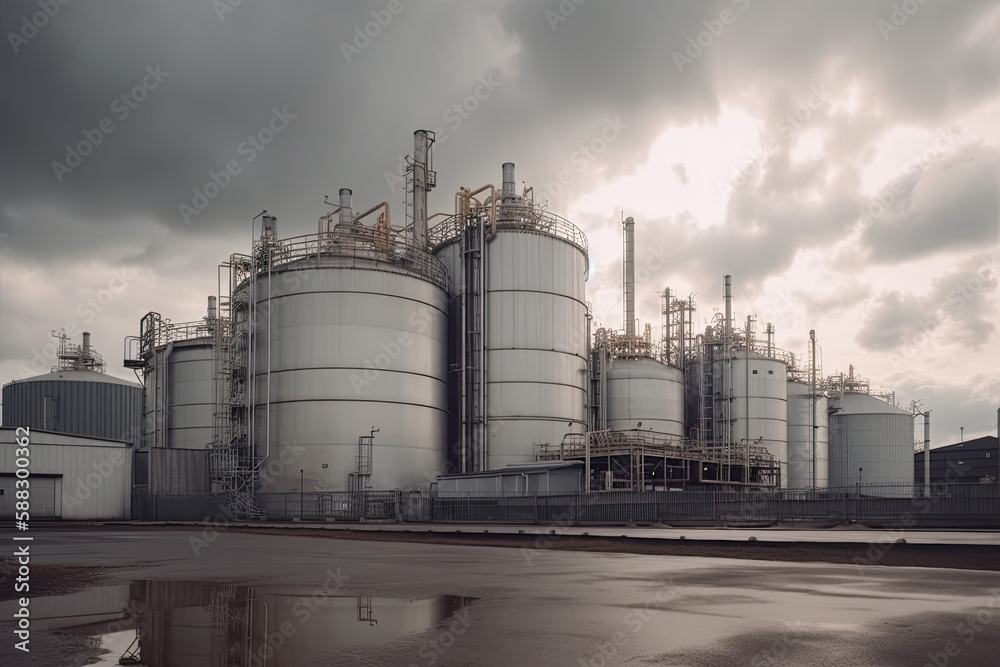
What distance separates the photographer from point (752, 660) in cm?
703

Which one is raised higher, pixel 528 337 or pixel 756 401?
pixel 528 337

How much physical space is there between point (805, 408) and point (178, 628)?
80.1 metres

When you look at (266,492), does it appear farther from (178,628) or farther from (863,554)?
(178,628)

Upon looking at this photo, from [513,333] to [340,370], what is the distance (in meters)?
12.6

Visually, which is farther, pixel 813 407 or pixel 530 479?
pixel 813 407

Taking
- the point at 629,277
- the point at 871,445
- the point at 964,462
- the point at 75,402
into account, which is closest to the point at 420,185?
the point at 629,277

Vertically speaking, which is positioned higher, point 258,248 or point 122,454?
point 258,248

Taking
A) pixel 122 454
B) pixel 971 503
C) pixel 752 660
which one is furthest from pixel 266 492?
pixel 752 660

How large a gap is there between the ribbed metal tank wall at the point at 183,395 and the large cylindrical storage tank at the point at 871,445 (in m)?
58.9

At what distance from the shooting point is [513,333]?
5888 cm

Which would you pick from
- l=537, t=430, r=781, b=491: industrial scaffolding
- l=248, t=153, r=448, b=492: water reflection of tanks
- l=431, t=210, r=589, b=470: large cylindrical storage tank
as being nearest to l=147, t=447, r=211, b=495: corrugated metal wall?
l=248, t=153, r=448, b=492: water reflection of tanks

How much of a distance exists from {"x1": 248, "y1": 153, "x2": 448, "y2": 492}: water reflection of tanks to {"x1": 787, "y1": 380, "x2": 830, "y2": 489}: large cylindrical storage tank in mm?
38712

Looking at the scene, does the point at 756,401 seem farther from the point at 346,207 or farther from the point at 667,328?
the point at 346,207

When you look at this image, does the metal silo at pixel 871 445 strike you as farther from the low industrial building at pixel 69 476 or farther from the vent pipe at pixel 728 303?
the low industrial building at pixel 69 476
